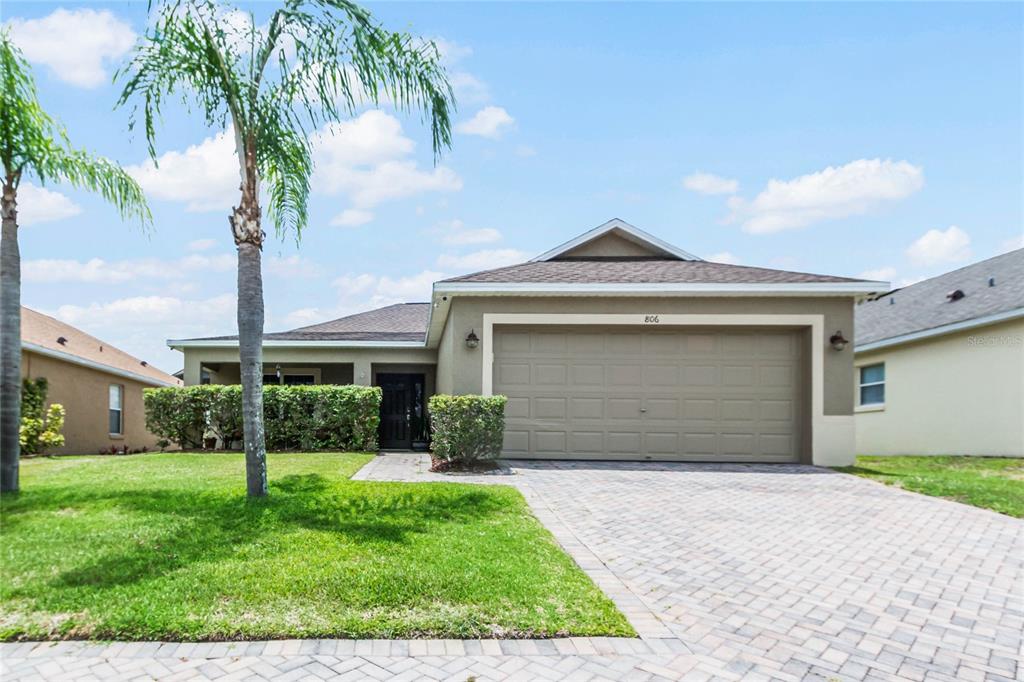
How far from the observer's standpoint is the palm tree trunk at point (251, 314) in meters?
6.41

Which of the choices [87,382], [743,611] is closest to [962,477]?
[743,611]

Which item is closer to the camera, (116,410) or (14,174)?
(14,174)

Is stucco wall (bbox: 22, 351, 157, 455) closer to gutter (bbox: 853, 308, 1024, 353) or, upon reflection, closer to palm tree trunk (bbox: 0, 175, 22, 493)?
palm tree trunk (bbox: 0, 175, 22, 493)

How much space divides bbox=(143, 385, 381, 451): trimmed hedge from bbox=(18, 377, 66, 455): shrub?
9.39 feet

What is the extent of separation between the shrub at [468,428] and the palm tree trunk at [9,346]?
18.3ft

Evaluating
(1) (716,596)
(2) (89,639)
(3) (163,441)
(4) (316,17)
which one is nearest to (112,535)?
(2) (89,639)

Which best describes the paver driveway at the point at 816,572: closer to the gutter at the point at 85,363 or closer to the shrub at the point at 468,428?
the shrub at the point at 468,428

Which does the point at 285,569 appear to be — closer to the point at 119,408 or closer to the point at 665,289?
the point at 665,289

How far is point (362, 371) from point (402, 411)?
5.64 ft

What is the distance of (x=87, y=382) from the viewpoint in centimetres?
1644

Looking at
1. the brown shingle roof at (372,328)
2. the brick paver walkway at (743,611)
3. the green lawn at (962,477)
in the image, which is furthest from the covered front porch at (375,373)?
the green lawn at (962,477)

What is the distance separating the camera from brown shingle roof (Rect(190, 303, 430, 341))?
16.4 metres

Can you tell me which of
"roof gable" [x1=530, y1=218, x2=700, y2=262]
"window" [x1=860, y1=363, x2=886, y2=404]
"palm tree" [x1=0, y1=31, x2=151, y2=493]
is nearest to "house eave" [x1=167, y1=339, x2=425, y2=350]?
"roof gable" [x1=530, y1=218, x2=700, y2=262]

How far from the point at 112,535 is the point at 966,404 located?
16.0 metres
